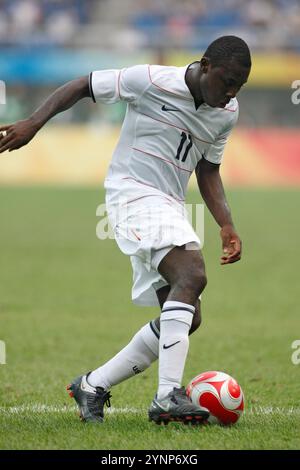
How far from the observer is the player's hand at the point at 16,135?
16.6 ft

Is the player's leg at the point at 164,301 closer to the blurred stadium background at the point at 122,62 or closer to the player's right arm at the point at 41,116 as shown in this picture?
the player's right arm at the point at 41,116

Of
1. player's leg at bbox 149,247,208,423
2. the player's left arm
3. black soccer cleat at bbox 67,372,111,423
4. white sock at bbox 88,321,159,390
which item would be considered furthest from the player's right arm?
black soccer cleat at bbox 67,372,111,423

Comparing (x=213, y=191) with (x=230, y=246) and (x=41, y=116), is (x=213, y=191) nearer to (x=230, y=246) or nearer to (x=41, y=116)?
(x=230, y=246)

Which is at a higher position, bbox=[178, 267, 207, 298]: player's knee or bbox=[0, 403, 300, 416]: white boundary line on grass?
bbox=[178, 267, 207, 298]: player's knee

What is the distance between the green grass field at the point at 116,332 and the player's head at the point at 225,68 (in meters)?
1.78

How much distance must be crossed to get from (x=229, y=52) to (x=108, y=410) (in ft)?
7.31

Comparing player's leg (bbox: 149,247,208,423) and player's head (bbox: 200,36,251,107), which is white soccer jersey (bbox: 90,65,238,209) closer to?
player's head (bbox: 200,36,251,107)

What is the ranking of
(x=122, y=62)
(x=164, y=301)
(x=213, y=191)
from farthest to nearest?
1. (x=122, y=62)
2. (x=213, y=191)
3. (x=164, y=301)

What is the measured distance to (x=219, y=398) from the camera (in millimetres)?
5223

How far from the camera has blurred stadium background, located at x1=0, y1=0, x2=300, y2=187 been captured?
2912 centimetres

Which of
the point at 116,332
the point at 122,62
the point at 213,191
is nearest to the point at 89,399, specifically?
the point at 213,191

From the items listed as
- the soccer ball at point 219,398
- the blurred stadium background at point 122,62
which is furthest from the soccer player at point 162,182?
the blurred stadium background at point 122,62

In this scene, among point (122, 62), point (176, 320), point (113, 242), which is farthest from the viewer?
point (122, 62)
